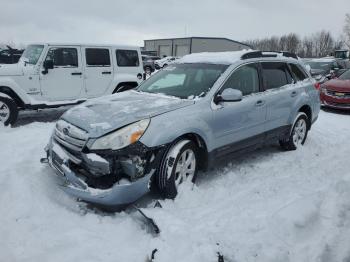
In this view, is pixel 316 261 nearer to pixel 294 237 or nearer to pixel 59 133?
pixel 294 237

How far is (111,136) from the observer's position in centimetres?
368

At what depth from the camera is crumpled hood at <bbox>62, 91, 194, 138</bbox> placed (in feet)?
12.4

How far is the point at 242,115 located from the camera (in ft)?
16.2

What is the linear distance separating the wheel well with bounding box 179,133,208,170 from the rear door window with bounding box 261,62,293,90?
1749 millimetres

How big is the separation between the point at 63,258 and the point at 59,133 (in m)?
1.69

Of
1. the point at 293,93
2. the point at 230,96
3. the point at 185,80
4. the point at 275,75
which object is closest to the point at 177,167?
the point at 230,96

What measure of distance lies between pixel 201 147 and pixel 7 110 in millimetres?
5336

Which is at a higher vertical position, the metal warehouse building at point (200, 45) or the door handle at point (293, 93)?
the door handle at point (293, 93)

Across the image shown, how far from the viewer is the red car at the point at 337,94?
10.8 metres

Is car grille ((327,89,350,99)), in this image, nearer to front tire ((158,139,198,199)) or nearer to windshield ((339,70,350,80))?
windshield ((339,70,350,80))

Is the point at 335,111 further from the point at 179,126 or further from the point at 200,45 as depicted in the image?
the point at 200,45

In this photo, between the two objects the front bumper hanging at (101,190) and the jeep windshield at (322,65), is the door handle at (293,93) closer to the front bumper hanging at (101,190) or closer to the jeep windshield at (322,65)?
the front bumper hanging at (101,190)

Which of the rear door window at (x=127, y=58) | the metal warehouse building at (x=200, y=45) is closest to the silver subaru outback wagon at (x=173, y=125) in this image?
the rear door window at (x=127, y=58)

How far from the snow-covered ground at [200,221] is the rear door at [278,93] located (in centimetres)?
93
